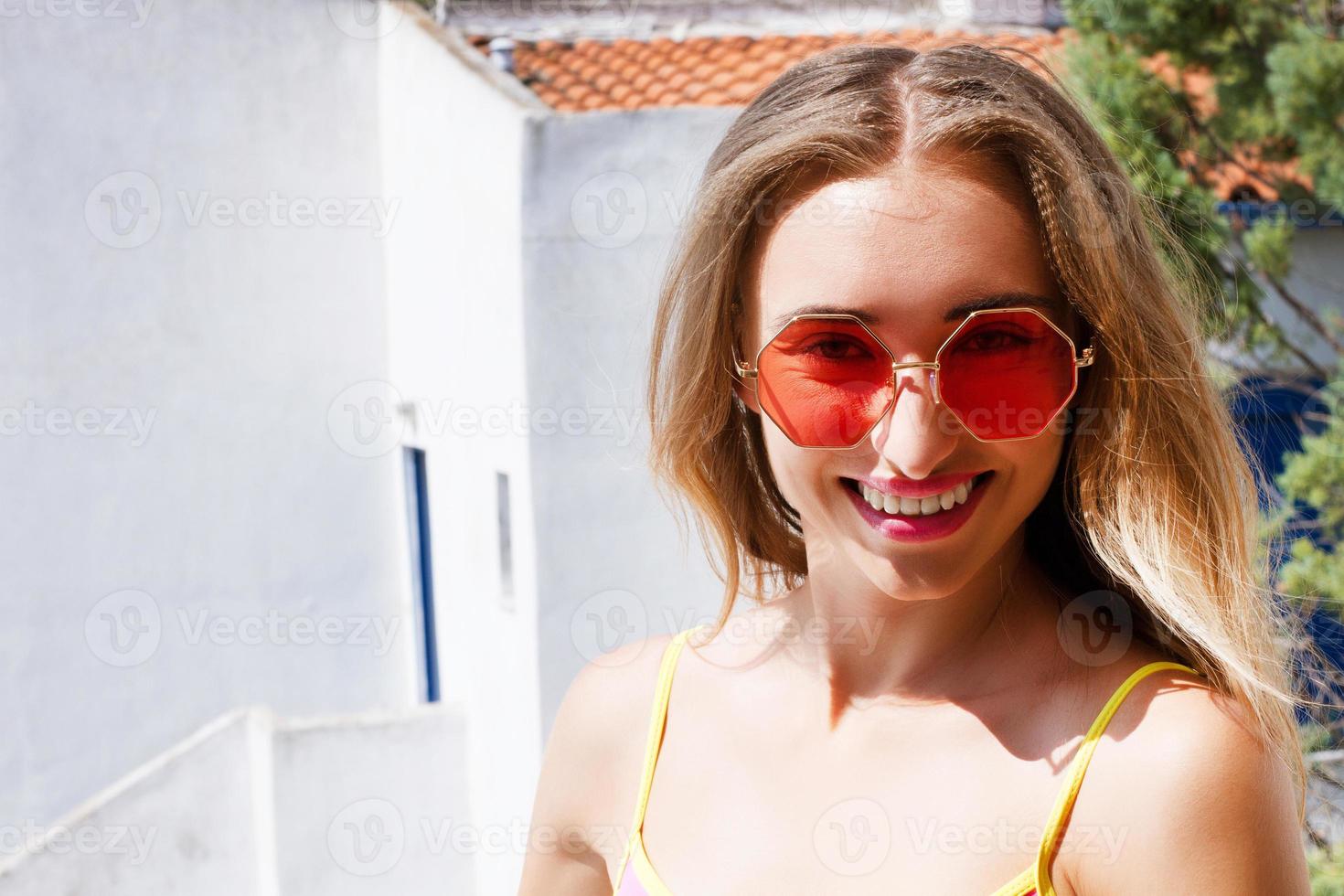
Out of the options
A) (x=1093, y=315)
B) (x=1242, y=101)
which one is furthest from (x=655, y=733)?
(x=1242, y=101)

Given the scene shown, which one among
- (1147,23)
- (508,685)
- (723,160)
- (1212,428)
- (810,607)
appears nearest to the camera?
(1212,428)

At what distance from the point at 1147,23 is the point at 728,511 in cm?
507

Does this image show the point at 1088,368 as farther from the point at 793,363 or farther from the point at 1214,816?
the point at 1214,816

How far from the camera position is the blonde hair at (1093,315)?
1.35 meters

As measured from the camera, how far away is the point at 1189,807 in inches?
47.9

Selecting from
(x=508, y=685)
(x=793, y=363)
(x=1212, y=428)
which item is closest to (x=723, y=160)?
(x=793, y=363)

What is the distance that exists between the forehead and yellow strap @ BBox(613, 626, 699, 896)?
60cm

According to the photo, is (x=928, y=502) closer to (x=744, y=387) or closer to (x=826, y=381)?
(x=826, y=381)

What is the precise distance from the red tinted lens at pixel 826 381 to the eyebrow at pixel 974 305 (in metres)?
0.01

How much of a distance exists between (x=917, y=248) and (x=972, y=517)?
29cm

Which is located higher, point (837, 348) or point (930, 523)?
point (837, 348)

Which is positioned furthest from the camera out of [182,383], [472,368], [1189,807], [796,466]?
[182,383]

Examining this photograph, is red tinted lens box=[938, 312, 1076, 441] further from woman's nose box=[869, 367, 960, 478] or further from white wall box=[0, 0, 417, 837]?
white wall box=[0, 0, 417, 837]

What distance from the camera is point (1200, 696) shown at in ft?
4.20
